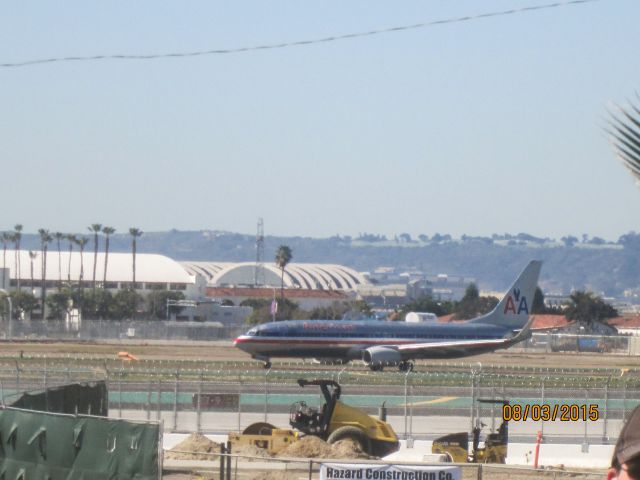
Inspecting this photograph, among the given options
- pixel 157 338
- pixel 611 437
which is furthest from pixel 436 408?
pixel 157 338

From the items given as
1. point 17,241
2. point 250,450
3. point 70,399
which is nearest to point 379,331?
point 250,450

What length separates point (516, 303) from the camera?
229ft

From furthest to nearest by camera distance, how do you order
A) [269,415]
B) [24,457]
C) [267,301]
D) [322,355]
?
1. [267,301]
2. [322,355]
3. [269,415]
4. [24,457]

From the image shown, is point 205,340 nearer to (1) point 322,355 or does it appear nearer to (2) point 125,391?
(1) point 322,355

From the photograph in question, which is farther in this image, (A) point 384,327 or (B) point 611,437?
(A) point 384,327

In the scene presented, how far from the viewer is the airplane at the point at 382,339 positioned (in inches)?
2386

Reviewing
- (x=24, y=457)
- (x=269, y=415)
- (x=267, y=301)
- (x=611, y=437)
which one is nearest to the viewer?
(x=24, y=457)

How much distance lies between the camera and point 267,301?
165 metres

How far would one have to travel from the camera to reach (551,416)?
33.7 m

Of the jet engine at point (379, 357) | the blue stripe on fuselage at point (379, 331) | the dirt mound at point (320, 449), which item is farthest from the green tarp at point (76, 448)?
the jet engine at point (379, 357)

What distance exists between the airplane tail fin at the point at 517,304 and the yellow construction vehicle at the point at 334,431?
44.8 m

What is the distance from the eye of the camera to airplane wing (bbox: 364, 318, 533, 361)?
63.9m

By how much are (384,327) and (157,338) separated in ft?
110

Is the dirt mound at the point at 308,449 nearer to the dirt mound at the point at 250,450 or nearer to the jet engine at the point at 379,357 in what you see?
the dirt mound at the point at 250,450
